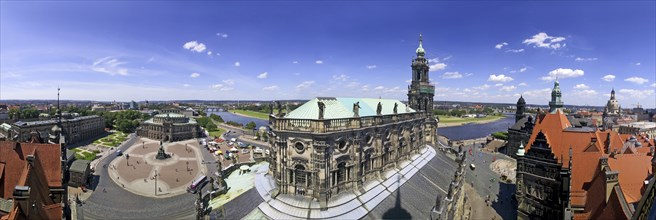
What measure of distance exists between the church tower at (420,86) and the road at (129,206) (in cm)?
3826

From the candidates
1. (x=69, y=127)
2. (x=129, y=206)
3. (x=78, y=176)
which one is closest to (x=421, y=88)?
(x=129, y=206)

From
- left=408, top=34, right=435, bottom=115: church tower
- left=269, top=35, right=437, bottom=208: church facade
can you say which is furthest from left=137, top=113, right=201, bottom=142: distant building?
left=269, top=35, right=437, bottom=208: church facade

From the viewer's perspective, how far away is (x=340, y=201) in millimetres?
25891

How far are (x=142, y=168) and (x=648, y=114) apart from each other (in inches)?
10887

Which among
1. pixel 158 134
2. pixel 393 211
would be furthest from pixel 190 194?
pixel 158 134

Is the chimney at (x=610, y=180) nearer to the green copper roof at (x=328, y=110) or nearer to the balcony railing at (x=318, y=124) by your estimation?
the balcony railing at (x=318, y=124)

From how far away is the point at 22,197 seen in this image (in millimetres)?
16703

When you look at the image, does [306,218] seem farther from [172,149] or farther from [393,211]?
[172,149]

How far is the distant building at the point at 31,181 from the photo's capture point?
17812 mm

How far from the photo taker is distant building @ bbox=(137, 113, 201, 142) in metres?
114

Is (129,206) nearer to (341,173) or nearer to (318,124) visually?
(341,173)

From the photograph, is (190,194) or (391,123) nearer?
(391,123)

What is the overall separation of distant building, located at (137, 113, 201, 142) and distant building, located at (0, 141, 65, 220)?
9267 cm

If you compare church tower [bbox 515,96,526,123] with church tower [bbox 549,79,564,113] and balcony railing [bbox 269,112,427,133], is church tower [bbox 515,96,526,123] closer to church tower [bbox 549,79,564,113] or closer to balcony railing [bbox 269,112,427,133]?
church tower [bbox 549,79,564,113]
